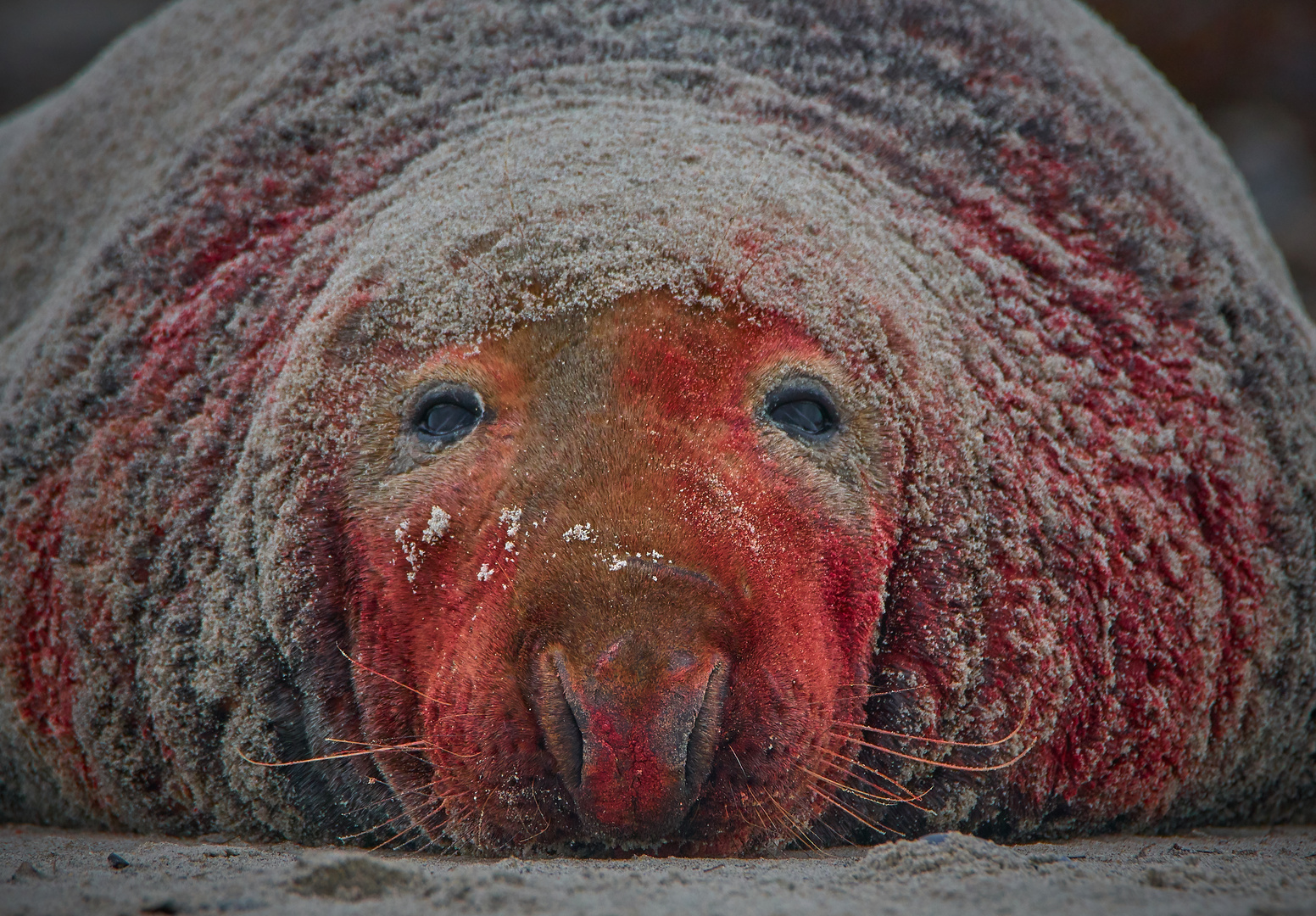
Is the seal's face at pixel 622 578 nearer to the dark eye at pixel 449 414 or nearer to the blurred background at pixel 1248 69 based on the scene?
the dark eye at pixel 449 414

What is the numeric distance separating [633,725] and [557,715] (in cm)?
17

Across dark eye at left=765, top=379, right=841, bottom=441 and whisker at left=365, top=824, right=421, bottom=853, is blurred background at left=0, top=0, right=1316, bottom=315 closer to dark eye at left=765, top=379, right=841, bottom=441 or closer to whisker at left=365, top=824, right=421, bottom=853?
dark eye at left=765, top=379, right=841, bottom=441

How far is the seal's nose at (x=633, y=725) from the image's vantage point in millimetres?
2250

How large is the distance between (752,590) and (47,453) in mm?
2358

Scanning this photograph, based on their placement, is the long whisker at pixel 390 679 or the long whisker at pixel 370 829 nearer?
the long whisker at pixel 390 679

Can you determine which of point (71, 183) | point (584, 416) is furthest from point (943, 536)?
point (71, 183)

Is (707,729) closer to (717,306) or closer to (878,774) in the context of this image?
(878,774)

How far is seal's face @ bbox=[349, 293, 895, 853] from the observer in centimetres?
233

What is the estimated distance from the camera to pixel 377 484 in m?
2.88

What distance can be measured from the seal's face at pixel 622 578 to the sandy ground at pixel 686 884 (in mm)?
182

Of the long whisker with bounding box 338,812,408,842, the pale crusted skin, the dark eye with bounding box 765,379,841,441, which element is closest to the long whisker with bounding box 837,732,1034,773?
the pale crusted skin

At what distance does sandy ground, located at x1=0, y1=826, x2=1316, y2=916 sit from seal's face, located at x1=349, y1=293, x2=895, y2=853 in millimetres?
182

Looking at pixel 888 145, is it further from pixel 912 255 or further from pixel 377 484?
pixel 377 484

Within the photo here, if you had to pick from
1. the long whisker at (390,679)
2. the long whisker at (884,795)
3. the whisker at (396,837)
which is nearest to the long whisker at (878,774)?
the long whisker at (884,795)
